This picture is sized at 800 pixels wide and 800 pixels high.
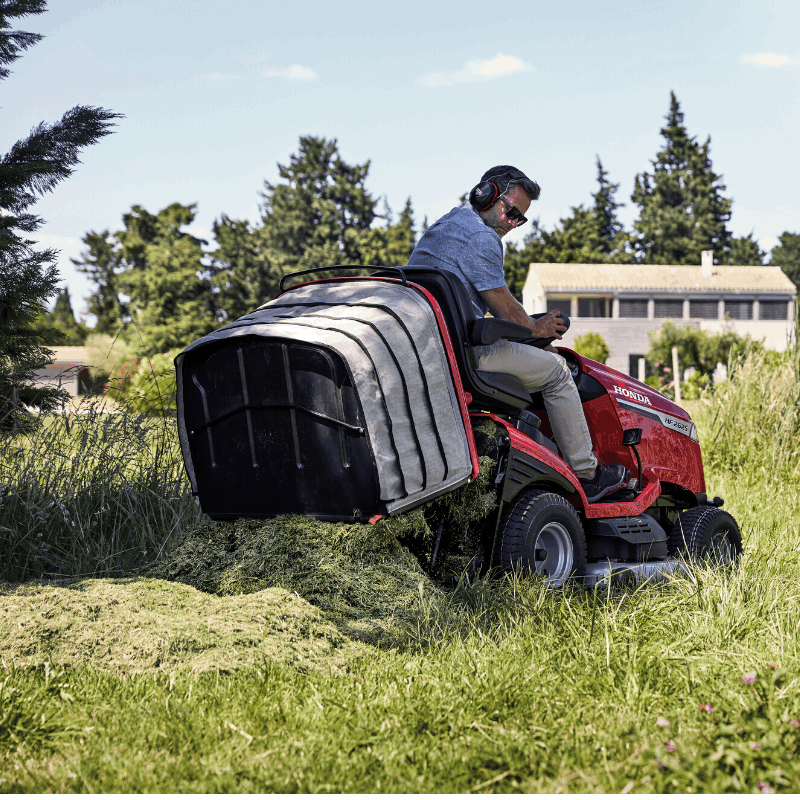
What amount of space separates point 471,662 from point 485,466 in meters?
1.07

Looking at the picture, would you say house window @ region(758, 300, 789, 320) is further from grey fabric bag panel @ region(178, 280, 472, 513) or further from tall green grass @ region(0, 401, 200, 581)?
grey fabric bag panel @ region(178, 280, 472, 513)

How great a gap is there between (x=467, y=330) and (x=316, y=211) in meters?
52.7

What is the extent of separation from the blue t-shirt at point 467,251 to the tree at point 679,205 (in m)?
60.8

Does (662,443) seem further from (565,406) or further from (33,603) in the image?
(33,603)

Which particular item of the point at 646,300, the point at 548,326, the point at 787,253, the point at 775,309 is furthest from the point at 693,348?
the point at 787,253

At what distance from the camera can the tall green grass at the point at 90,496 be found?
18.2ft

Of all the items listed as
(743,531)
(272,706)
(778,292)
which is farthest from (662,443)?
(778,292)

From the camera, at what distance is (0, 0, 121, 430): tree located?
6109 mm

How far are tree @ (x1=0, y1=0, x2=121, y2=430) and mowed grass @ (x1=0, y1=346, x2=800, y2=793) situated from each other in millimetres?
2448

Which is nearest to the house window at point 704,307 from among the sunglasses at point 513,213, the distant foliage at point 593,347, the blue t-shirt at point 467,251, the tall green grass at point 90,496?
the distant foliage at point 593,347

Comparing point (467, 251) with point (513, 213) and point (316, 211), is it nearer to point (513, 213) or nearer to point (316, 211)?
point (513, 213)

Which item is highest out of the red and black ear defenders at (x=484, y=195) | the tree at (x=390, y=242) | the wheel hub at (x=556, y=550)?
the tree at (x=390, y=242)

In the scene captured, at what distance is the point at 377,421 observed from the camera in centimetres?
372

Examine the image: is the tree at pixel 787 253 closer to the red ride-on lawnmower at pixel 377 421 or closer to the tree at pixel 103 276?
the tree at pixel 103 276
